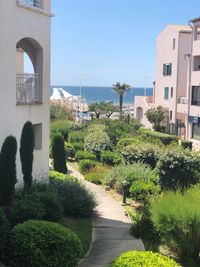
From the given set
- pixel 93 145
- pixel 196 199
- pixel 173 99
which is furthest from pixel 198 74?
pixel 196 199

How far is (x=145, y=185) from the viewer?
20.0m

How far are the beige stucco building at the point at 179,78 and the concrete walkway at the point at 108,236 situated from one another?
94.0ft

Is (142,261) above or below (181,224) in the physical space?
above

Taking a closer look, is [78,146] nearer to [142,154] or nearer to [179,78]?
[142,154]

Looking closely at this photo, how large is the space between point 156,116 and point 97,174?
88.6 ft

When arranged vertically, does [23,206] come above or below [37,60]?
below

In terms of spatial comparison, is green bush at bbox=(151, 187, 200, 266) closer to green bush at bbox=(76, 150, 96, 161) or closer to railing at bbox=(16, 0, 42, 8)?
railing at bbox=(16, 0, 42, 8)

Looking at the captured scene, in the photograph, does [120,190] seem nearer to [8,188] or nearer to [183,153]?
[183,153]

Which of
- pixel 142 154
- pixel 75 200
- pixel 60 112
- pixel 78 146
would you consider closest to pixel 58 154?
pixel 142 154

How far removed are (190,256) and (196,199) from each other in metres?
1.45

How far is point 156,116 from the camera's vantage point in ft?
170

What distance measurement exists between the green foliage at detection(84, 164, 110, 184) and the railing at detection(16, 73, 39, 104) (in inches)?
353

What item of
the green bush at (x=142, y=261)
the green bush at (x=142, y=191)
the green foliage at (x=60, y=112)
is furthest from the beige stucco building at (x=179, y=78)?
the green bush at (x=142, y=261)

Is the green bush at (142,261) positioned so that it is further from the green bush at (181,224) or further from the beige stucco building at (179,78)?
the beige stucco building at (179,78)
